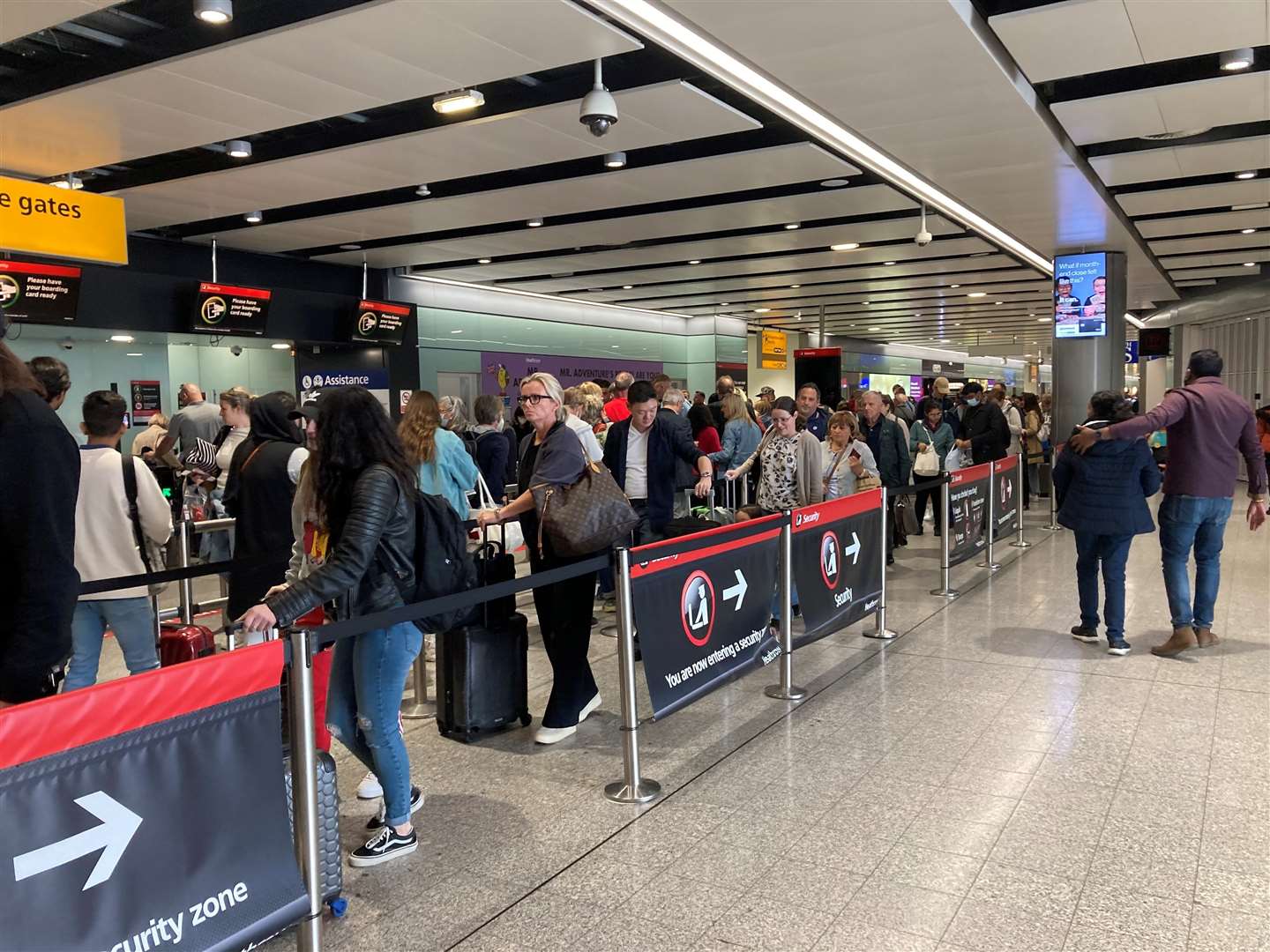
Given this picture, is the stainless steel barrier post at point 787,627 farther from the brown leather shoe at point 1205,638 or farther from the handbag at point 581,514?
the brown leather shoe at point 1205,638

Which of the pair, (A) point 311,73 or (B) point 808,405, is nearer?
(A) point 311,73

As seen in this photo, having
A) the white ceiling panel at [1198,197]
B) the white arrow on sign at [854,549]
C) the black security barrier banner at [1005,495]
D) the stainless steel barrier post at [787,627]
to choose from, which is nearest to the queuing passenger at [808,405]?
the black security barrier banner at [1005,495]

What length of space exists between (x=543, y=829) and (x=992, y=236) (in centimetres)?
1150

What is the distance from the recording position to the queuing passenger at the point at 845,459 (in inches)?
289

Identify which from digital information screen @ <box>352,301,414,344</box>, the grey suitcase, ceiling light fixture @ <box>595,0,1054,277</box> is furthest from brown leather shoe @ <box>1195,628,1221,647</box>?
digital information screen @ <box>352,301,414,344</box>

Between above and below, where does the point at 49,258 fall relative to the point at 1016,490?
above

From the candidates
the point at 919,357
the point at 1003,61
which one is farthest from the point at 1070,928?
the point at 919,357

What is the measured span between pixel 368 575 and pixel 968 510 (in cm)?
645

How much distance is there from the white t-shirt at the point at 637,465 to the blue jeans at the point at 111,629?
310 centimetres

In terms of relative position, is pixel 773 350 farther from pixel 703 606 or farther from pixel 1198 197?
pixel 703 606

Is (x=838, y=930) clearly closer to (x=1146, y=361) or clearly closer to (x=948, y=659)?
(x=948, y=659)

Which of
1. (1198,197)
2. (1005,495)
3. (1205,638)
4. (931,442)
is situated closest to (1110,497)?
(1205,638)

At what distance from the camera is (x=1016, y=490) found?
34.1 ft

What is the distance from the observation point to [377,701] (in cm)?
314
